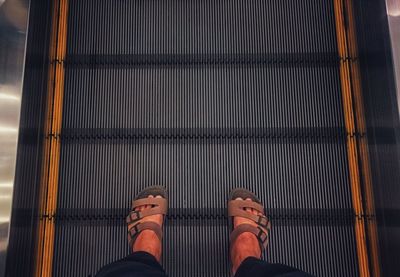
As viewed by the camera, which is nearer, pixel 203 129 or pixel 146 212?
pixel 146 212

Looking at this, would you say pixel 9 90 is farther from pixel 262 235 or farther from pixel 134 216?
pixel 262 235

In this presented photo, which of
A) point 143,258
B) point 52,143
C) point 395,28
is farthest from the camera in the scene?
point 52,143

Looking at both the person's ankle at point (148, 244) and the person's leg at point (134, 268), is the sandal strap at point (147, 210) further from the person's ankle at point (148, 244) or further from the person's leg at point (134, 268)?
the person's leg at point (134, 268)

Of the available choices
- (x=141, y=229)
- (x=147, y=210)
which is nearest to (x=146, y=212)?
(x=147, y=210)

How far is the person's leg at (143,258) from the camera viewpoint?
2.17 m

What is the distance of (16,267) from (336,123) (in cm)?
224

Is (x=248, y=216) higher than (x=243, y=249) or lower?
higher

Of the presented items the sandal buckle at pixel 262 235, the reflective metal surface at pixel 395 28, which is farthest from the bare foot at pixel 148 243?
the reflective metal surface at pixel 395 28

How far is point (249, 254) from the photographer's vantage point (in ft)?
8.75

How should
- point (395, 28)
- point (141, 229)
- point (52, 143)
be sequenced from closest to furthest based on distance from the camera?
point (395, 28), point (141, 229), point (52, 143)

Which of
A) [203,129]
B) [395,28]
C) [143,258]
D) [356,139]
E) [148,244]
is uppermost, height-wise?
[395,28]

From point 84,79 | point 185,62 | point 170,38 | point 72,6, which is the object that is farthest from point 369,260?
point 72,6

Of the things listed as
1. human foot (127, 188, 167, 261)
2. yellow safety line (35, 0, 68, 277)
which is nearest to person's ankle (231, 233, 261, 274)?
human foot (127, 188, 167, 261)

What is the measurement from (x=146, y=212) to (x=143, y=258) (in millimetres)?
446
